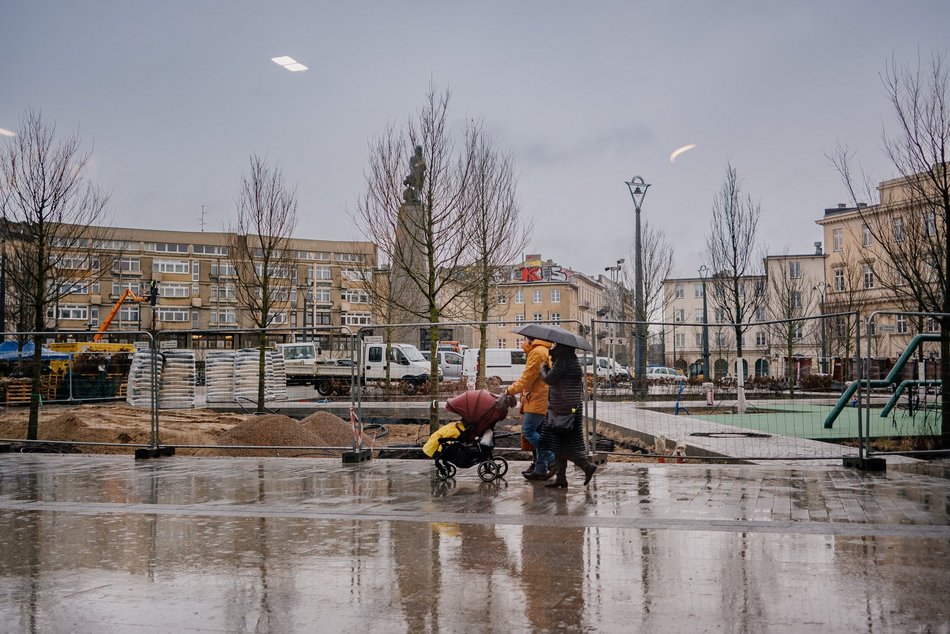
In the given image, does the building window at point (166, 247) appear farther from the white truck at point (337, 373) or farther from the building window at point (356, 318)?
the white truck at point (337, 373)

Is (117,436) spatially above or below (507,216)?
below

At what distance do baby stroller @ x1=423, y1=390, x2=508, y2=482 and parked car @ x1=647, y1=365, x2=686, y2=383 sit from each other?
3.68 metres

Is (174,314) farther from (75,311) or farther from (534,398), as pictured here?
(534,398)

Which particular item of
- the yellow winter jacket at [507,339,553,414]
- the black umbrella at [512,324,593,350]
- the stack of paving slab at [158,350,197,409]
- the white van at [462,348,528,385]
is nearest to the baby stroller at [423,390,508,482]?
the yellow winter jacket at [507,339,553,414]

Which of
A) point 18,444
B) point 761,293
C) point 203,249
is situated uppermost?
point 203,249

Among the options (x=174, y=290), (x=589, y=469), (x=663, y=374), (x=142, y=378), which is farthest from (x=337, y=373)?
(x=174, y=290)

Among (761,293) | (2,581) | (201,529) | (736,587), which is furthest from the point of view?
(761,293)

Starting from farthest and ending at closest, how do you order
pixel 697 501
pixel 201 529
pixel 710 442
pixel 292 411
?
1. pixel 292 411
2. pixel 710 442
3. pixel 697 501
4. pixel 201 529

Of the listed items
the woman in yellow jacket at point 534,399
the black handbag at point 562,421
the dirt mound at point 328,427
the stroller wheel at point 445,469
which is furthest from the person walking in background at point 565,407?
the dirt mound at point 328,427

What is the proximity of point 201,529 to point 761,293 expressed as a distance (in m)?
34.7

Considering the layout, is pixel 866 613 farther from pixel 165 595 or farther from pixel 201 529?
pixel 201 529

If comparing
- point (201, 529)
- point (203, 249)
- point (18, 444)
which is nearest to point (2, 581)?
point (201, 529)

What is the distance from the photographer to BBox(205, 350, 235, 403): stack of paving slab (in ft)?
50.4

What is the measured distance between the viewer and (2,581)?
18.6 feet
